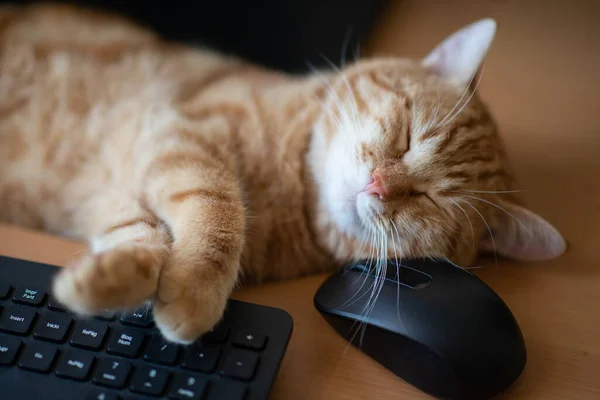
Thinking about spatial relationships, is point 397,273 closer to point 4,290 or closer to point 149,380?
point 149,380

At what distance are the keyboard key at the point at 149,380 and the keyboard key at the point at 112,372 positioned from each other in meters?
0.01

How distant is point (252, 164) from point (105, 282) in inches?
19.1

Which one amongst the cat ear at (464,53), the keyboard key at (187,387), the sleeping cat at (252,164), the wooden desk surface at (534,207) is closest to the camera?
the keyboard key at (187,387)

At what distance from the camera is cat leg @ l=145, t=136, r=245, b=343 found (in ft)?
2.37

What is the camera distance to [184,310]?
28.2 inches

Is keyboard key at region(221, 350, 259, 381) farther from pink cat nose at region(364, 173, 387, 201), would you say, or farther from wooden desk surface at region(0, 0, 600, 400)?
pink cat nose at region(364, 173, 387, 201)

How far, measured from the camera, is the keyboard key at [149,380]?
25.8 inches

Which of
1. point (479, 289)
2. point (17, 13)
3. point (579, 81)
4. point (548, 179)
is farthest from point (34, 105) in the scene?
point (579, 81)

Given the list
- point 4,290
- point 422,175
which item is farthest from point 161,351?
point 422,175

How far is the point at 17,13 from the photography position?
142cm

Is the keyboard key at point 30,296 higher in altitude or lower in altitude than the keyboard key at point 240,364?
→ lower

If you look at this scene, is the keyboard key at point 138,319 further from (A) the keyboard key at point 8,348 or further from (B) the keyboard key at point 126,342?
(A) the keyboard key at point 8,348

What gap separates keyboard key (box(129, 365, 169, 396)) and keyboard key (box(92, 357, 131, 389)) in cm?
1

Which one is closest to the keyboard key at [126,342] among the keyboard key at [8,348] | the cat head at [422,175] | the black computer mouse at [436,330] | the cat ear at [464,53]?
the keyboard key at [8,348]
